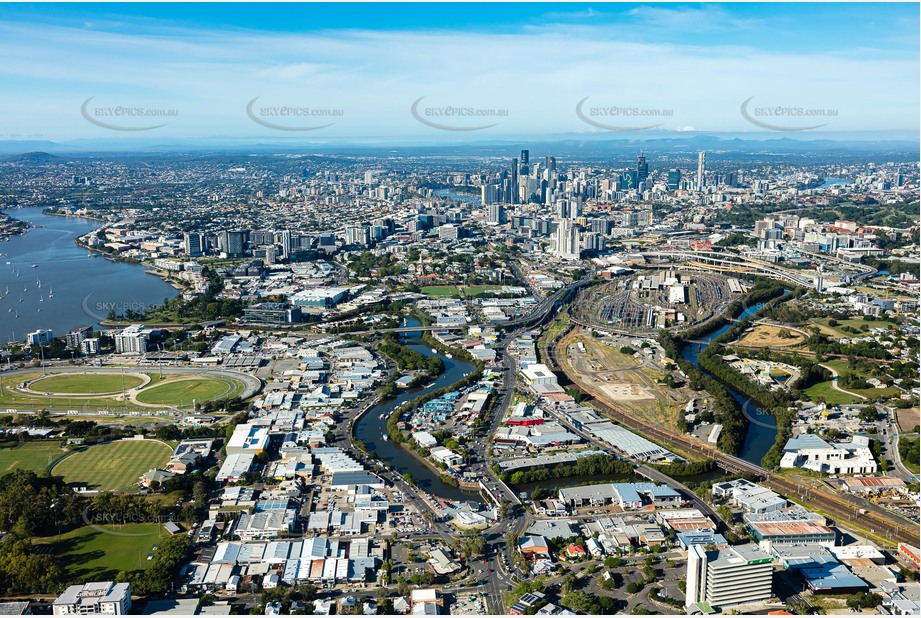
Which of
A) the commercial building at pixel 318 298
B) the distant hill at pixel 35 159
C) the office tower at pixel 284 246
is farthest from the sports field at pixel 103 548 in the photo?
the distant hill at pixel 35 159

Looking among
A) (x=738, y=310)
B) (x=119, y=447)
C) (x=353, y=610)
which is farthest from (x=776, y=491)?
(x=738, y=310)

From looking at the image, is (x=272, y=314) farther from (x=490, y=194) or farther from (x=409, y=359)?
(x=490, y=194)

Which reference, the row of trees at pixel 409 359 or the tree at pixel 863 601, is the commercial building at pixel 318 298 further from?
the tree at pixel 863 601

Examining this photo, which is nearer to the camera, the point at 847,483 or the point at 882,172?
the point at 847,483

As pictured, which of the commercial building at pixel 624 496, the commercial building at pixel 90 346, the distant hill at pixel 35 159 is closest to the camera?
the commercial building at pixel 624 496

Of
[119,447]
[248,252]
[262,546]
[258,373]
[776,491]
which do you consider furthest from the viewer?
[248,252]

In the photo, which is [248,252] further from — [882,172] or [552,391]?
[882,172]

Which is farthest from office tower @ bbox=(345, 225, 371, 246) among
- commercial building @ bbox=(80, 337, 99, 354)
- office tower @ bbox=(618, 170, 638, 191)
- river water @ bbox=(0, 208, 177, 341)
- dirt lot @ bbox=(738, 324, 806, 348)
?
office tower @ bbox=(618, 170, 638, 191)
